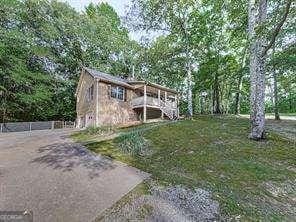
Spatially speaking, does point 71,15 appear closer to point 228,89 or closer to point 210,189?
point 228,89

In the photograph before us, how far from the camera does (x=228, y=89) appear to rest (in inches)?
1489

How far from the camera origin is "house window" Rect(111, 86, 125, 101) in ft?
75.9

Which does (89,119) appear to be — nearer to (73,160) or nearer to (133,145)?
(133,145)

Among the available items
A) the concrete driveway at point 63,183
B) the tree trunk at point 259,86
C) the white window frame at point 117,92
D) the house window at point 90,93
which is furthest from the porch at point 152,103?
the concrete driveway at point 63,183

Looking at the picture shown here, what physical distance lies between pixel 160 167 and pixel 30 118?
88.1ft

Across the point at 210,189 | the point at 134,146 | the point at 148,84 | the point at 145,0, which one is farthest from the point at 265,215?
the point at 145,0

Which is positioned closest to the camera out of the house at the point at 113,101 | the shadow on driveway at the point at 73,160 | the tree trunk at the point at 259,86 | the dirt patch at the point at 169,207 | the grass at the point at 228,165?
the dirt patch at the point at 169,207

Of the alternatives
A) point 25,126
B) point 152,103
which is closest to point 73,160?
point 152,103

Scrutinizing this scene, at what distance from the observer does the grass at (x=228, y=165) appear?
6.65m

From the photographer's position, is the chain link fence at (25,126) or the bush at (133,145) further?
the chain link fence at (25,126)

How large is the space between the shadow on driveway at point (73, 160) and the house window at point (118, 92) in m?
11.9

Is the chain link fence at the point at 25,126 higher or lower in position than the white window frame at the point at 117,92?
lower

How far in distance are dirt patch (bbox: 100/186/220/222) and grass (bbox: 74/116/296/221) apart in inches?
15.1

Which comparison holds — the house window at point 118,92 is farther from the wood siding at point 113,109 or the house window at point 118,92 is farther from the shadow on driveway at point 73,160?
the shadow on driveway at point 73,160
